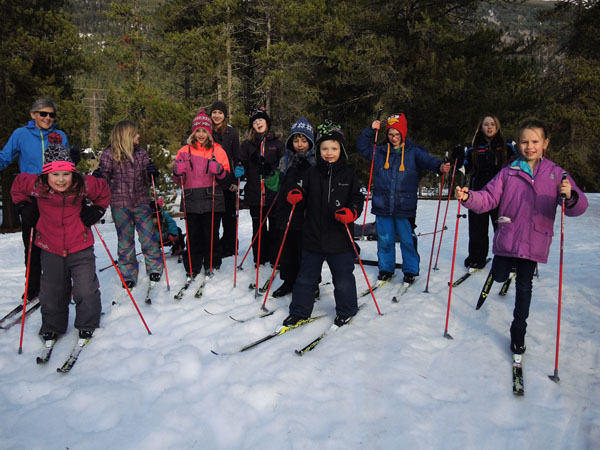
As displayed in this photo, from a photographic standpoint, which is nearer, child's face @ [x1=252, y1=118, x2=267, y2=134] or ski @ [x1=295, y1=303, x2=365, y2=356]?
ski @ [x1=295, y1=303, x2=365, y2=356]

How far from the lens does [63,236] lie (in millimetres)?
3697

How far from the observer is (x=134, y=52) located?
19.4 meters

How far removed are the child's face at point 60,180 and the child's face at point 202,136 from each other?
72.0 inches

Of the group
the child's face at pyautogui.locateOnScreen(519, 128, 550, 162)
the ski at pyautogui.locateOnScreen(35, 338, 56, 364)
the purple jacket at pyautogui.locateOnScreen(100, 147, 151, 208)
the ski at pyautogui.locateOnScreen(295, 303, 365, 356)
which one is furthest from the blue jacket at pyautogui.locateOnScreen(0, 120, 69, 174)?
the child's face at pyautogui.locateOnScreen(519, 128, 550, 162)

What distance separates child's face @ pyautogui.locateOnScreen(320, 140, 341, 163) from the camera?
4023mm

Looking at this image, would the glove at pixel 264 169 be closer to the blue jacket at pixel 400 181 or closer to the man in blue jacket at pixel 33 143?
the blue jacket at pixel 400 181

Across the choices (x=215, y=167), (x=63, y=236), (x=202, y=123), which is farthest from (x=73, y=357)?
(x=202, y=123)

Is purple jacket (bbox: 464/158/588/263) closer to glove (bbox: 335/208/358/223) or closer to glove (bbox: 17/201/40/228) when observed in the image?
glove (bbox: 335/208/358/223)

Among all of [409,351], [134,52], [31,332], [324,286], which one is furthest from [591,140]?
[134,52]

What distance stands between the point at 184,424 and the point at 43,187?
97.6 inches

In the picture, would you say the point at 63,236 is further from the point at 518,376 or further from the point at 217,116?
the point at 518,376

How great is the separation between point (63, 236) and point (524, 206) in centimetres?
408

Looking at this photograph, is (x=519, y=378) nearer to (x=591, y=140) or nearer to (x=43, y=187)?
(x=43, y=187)

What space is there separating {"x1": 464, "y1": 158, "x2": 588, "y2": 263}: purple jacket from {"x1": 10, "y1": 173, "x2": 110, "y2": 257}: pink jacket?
351 cm
